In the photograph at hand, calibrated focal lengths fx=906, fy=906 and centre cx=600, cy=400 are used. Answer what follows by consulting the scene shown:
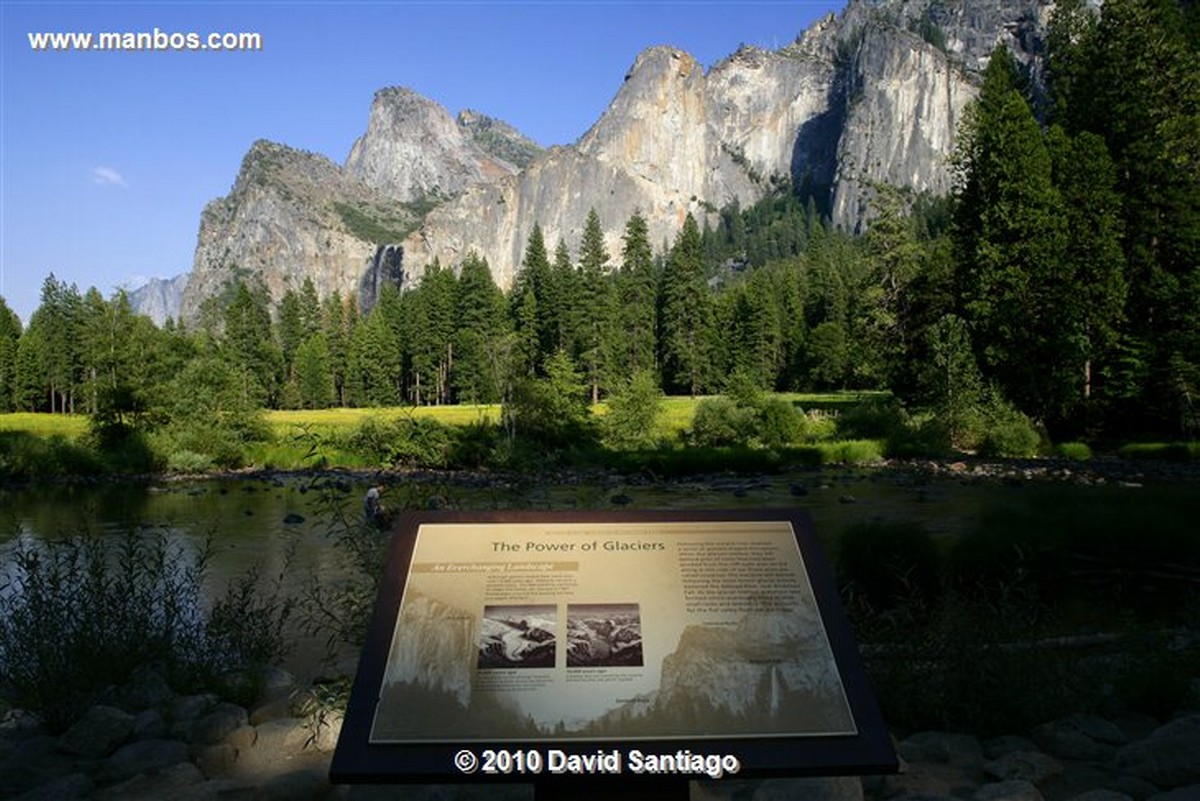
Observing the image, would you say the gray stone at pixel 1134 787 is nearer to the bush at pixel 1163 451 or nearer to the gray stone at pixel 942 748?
the gray stone at pixel 942 748

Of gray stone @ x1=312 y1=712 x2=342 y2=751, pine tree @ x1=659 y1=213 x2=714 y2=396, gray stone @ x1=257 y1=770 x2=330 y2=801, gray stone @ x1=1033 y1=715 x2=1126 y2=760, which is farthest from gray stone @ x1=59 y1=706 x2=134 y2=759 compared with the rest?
pine tree @ x1=659 y1=213 x2=714 y2=396

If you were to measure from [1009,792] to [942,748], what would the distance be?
94 centimetres

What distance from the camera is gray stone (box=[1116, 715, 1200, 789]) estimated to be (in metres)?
4.88

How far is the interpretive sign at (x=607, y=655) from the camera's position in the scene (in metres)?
3.17

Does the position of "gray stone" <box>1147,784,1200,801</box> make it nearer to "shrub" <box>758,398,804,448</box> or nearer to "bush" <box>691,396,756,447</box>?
"shrub" <box>758,398,804,448</box>

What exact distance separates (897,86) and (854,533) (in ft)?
634

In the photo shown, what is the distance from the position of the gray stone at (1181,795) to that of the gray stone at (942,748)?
98cm

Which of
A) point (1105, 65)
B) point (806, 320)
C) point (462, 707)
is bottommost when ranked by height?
point (462, 707)

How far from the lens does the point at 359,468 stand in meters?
35.1

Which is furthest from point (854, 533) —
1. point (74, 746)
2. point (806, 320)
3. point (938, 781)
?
point (806, 320)

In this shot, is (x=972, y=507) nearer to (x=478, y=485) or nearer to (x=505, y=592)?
(x=478, y=485)

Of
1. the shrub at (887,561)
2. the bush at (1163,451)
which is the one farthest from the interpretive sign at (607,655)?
the bush at (1163,451)

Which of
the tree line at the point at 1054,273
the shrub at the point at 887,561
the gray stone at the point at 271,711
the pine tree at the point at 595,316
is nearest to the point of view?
the gray stone at the point at 271,711

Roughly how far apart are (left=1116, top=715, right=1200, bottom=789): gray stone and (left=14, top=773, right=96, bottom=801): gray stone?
18.6ft
